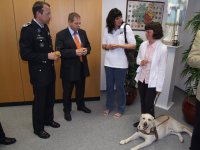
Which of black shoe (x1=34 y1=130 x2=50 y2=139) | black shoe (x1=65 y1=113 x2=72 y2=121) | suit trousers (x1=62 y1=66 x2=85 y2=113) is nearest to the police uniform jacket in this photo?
suit trousers (x1=62 y1=66 x2=85 y2=113)

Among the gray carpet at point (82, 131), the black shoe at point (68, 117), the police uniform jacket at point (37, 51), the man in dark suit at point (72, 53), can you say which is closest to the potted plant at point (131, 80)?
the gray carpet at point (82, 131)

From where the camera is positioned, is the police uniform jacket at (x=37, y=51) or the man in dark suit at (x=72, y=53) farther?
the man in dark suit at (x=72, y=53)

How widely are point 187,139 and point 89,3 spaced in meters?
2.49

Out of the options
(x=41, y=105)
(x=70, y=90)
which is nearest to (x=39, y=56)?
(x=41, y=105)

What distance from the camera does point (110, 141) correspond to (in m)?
2.47

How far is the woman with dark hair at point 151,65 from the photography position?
2.28 m

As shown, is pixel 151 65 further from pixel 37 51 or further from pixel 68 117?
pixel 68 117

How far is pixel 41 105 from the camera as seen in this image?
2.37 m

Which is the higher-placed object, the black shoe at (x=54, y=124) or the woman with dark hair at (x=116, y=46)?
the woman with dark hair at (x=116, y=46)

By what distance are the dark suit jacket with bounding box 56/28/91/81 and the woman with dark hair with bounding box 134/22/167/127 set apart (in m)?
0.85

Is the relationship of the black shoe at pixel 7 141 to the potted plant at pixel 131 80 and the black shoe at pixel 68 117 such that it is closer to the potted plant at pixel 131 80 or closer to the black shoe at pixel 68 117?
the black shoe at pixel 68 117

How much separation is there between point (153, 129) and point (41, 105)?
4.61 ft

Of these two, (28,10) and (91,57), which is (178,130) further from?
(28,10)

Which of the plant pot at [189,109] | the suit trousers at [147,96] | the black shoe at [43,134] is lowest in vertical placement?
the black shoe at [43,134]
